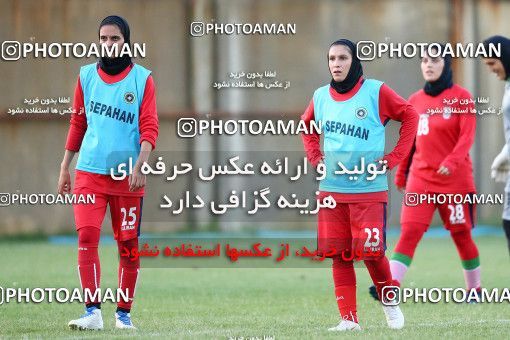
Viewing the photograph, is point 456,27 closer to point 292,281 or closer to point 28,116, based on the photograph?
point 28,116

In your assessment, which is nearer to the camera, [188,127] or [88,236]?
[88,236]

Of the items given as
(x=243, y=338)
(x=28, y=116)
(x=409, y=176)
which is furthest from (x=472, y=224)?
(x=28, y=116)

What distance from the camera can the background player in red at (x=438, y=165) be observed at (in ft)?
34.0

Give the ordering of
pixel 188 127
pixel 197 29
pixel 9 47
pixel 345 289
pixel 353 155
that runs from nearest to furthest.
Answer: pixel 353 155 → pixel 345 289 → pixel 9 47 → pixel 188 127 → pixel 197 29

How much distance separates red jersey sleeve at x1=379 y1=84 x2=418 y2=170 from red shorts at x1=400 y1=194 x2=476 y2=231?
83.5 inches

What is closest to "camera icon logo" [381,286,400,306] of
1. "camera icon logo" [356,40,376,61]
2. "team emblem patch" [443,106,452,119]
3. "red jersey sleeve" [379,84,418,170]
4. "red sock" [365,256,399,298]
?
"red sock" [365,256,399,298]

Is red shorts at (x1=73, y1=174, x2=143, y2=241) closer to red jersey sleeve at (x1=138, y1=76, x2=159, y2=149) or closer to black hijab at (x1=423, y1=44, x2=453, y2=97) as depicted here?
red jersey sleeve at (x1=138, y1=76, x2=159, y2=149)

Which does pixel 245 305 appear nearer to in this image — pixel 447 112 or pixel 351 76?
pixel 447 112

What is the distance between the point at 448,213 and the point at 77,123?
11.7 ft

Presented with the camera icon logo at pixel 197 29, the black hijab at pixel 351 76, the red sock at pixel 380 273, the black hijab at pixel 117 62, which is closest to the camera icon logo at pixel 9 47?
the camera icon logo at pixel 197 29

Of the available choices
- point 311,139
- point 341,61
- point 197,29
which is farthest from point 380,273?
point 197,29

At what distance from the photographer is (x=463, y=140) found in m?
10.3

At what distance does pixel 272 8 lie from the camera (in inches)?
746

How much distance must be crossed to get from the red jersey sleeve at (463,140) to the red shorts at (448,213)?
411 millimetres
